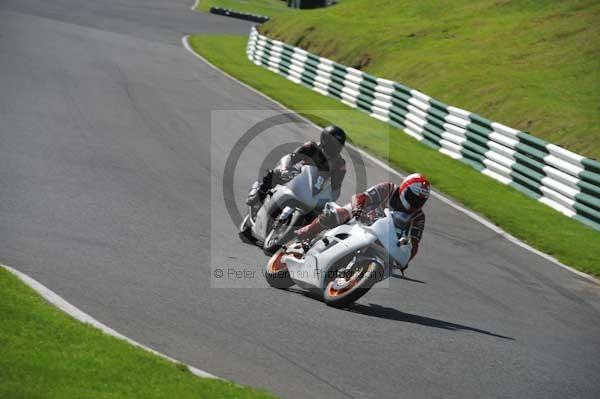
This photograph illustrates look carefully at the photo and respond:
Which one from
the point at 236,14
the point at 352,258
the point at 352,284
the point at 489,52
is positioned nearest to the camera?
the point at 352,284

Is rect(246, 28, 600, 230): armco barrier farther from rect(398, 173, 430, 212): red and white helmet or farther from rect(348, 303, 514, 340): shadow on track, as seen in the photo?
rect(398, 173, 430, 212): red and white helmet

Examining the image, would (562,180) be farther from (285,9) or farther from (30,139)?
(285,9)

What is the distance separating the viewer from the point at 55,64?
1069 inches

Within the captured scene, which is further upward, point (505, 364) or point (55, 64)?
point (505, 364)

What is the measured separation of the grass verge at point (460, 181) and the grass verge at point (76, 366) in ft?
29.7

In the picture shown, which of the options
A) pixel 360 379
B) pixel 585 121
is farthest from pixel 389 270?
pixel 585 121

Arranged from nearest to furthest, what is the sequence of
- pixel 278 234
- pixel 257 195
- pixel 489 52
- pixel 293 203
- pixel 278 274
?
1. pixel 278 274
2. pixel 293 203
3. pixel 278 234
4. pixel 257 195
5. pixel 489 52

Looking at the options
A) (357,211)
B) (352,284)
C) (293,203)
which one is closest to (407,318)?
(352,284)

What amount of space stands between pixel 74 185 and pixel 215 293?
4.91m

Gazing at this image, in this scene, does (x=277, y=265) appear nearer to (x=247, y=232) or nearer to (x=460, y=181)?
(x=247, y=232)

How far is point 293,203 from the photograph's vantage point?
1188 centimetres

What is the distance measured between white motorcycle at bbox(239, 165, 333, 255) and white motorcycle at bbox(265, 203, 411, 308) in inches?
49.2

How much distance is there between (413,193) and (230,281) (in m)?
2.25

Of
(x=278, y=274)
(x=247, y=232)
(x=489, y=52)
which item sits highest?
(x=278, y=274)
